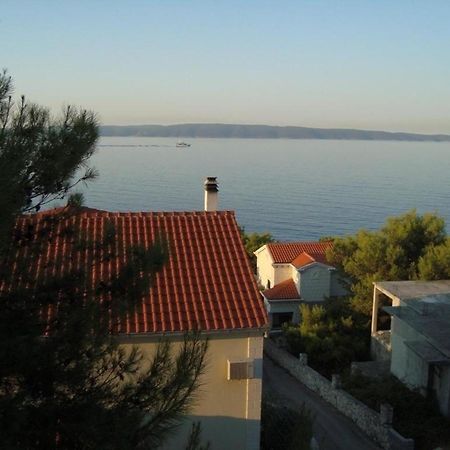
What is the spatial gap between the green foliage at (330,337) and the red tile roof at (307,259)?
5.48m

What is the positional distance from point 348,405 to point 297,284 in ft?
47.3

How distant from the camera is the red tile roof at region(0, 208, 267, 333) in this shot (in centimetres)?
1027

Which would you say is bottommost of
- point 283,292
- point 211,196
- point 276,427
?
point 283,292

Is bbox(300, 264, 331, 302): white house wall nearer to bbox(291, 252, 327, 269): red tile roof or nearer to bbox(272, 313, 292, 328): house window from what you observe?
bbox(291, 252, 327, 269): red tile roof

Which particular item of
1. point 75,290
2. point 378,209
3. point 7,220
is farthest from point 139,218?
point 378,209

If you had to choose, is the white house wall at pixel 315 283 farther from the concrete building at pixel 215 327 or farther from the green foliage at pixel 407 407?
the concrete building at pixel 215 327

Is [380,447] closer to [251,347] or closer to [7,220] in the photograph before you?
[251,347]

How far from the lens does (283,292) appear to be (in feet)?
104

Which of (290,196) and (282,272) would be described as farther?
(290,196)

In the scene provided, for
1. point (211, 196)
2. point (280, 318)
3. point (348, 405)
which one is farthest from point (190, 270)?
point (280, 318)

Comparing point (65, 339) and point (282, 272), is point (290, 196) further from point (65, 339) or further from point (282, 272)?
point (65, 339)

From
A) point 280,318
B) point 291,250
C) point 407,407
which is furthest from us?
point 291,250

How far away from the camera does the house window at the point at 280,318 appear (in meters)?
31.6

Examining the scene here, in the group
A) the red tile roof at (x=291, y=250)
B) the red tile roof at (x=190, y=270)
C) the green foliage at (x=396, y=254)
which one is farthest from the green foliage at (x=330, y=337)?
the red tile roof at (x=190, y=270)
